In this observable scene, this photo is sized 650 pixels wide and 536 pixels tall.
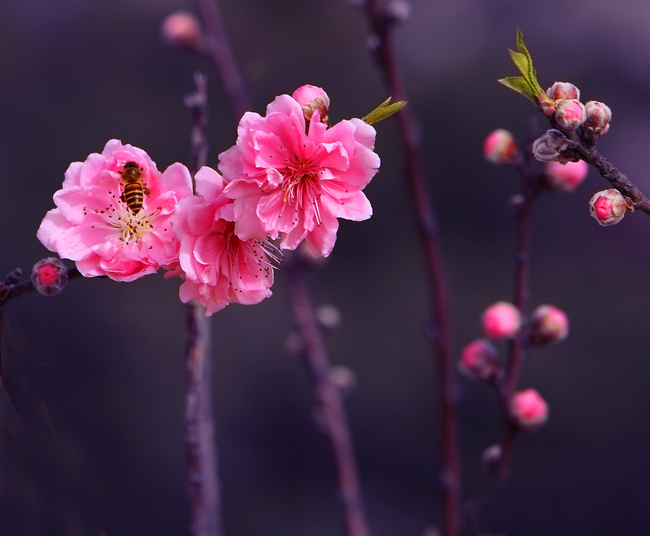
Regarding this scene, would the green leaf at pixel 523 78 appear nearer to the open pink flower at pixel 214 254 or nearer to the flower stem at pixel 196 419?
the open pink flower at pixel 214 254

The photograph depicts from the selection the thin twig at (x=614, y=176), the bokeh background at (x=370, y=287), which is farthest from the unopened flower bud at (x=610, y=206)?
the bokeh background at (x=370, y=287)

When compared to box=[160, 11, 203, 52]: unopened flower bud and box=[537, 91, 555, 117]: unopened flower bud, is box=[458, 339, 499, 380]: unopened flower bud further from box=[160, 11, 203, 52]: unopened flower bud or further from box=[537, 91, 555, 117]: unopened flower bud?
box=[160, 11, 203, 52]: unopened flower bud

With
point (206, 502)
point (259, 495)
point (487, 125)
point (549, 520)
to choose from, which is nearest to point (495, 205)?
point (487, 125)

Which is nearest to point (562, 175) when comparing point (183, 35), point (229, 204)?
point (229, 204)

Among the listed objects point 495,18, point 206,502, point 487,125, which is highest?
point 495,18

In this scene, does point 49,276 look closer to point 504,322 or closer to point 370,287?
point 504,322

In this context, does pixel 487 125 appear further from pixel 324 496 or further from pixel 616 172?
pixel 616 172
